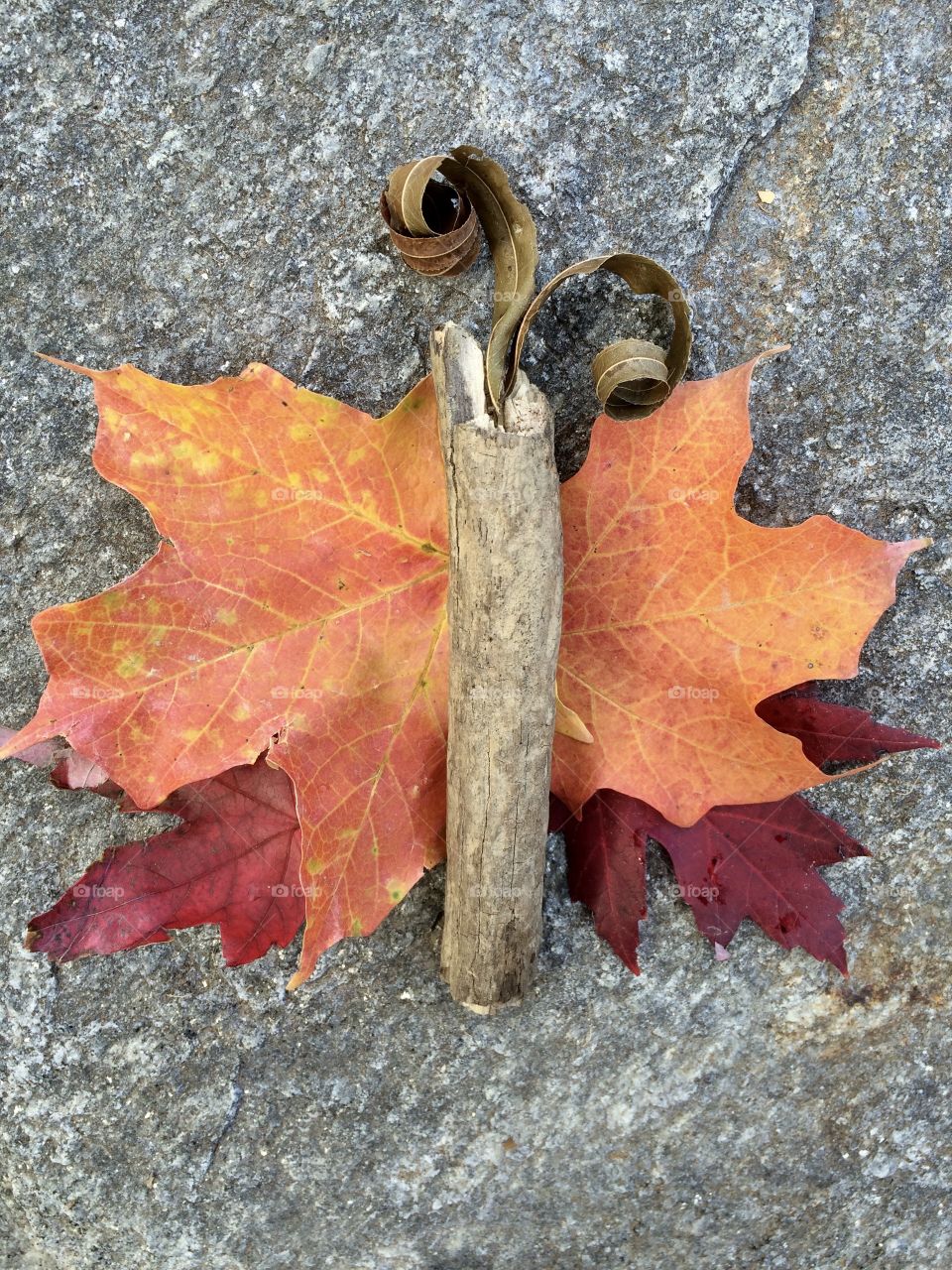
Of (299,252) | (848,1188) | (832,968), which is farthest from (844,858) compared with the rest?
(299,252)

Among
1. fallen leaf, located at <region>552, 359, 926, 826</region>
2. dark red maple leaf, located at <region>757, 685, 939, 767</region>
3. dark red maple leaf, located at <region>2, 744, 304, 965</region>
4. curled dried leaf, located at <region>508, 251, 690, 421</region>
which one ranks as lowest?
dark red maple leaf, located at <region>757, 685, 939, 767</region>

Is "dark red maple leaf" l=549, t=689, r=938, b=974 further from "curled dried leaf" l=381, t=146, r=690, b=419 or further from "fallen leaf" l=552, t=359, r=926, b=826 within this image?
"curled dried leaf" l=381, t=146, r=690, b=419

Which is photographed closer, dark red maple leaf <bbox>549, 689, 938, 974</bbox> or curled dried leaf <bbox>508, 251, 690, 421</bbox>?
curled dried leaf <bbox>508, 251, 690, 421</bbox>

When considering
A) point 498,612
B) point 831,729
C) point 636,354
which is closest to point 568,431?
point 636,354

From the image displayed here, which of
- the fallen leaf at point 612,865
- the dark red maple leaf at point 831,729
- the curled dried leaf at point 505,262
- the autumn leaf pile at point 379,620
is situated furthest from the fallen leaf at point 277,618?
the dark red maple leaf at point 831,729

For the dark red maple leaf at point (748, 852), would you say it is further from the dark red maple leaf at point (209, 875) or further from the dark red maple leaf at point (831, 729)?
the dark red maple leaf at point (209, 875)

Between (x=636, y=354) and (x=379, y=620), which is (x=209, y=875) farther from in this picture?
(x=636, y=354)

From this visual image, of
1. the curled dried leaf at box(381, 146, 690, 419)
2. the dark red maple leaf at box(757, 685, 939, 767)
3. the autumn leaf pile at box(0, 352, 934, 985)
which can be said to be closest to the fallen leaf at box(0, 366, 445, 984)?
the autumn leaf pile at box(0, 352, 934, 985)
